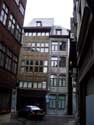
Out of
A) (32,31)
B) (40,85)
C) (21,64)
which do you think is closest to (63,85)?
(40,85)

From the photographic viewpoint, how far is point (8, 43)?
56.7 ft

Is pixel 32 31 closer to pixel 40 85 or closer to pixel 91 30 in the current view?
pixel 40 85

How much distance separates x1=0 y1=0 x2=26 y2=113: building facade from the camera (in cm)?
1597

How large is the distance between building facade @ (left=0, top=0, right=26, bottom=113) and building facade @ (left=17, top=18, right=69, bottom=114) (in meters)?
20.0

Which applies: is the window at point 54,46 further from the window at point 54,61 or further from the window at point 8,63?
the window at point 8,63

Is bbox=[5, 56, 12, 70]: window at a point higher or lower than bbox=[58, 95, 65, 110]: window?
higher

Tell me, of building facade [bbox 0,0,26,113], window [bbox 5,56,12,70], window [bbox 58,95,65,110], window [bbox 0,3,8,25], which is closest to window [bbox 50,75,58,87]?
window [bbox 58,95,65,110]

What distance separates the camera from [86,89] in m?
8.98

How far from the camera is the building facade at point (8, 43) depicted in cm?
1597

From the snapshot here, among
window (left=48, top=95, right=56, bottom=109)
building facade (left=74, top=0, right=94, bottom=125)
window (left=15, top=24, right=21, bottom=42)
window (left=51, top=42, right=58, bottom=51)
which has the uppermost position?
window (left=51, top=42, right=58, bottom=51)

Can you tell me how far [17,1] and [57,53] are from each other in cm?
2281

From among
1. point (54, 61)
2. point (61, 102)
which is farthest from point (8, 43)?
point (54, 61)

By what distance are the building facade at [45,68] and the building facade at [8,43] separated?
19963 mm

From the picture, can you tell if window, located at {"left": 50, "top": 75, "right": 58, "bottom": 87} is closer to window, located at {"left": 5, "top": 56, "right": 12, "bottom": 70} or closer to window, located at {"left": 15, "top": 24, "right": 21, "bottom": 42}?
window, located at {"left": 15, "top": 24, "right": 21, "bottom": 42}
